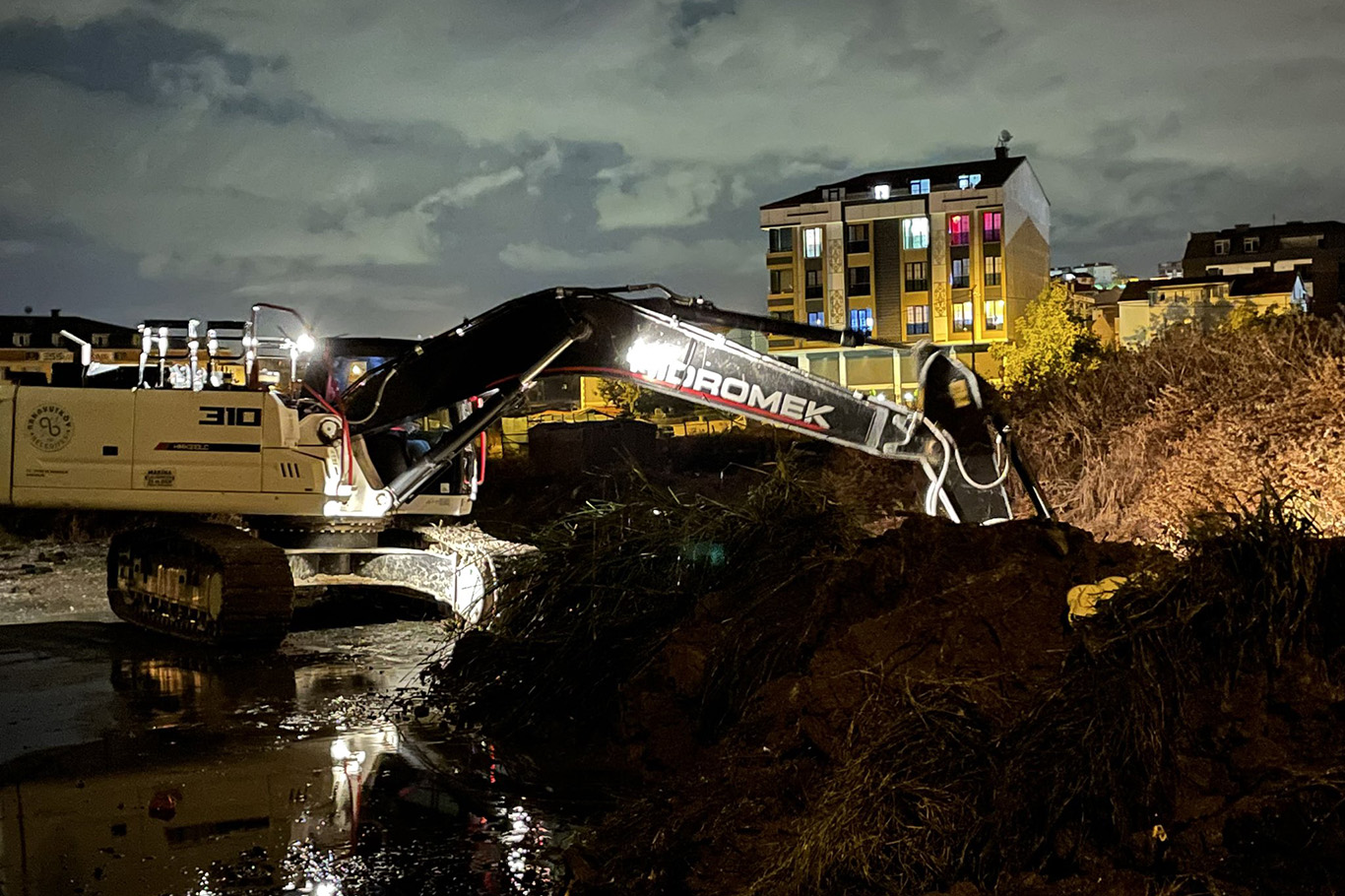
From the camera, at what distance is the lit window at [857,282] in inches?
2768

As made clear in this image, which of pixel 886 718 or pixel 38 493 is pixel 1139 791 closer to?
pixel 886 718

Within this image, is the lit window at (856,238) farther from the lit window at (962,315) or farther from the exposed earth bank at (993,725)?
the exposed earth bank at (993,725)

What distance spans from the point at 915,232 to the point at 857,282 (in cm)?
380

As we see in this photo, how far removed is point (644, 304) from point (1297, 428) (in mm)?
6717

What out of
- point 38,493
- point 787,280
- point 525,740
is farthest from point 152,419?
point 787,280

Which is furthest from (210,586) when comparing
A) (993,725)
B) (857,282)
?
(857,282)

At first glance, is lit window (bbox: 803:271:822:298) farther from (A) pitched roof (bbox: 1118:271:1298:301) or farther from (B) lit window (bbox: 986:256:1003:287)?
(A) pitched roof (bbox: 1118:271:1298:301)

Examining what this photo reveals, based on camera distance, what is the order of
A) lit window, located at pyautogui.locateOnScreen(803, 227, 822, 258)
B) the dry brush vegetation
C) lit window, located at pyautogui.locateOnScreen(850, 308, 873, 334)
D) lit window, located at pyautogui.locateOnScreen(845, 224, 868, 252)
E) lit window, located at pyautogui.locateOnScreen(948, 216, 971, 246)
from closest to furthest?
the dry brush vegetation
lit window, located at pyautogui.locateOnScreen(948, 216, 971, 246)
lit window, located at pyautogui.locateOnScreen(845, 224, 868, 252)
lit window, located at pyautogui.locateOnScreen(850, 308, 873, 334)
lit window, located at pyautogui.locateOnScreen(803, 227, 822, 258)

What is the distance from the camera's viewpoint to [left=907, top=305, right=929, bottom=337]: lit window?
6944 cm

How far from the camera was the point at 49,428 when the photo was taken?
1255 centimetres

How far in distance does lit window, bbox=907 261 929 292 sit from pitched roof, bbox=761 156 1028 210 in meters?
3.91

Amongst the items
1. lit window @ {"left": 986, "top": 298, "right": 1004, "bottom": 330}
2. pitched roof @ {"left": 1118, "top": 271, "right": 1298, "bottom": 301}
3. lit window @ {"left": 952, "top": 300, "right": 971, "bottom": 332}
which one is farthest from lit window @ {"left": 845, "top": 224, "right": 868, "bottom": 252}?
pitched roof @ {"left": 1118, "top": 271, "right": 1298, "bottom": 301}

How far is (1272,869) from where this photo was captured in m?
4.71

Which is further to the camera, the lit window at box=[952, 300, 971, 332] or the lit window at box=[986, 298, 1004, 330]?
the lit window at box=[952, 300, 971, 332]
